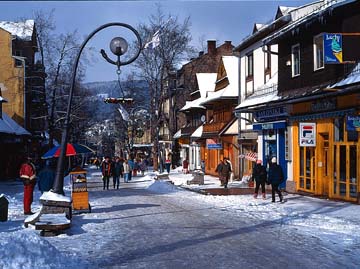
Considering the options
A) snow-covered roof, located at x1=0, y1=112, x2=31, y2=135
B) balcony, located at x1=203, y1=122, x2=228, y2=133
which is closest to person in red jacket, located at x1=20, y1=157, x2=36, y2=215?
snow-covered roof, located at x1=0, y1=112, x2=31, y2=135

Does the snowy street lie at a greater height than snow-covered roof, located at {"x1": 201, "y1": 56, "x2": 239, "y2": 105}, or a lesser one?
lesser

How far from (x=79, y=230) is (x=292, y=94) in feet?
42.1

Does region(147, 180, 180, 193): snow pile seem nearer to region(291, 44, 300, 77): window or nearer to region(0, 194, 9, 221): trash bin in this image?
region(291, 44, 300, 77): window

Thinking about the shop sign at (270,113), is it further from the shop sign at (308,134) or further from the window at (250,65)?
the window at (250,65)

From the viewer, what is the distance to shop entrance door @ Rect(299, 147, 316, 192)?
23391 mm

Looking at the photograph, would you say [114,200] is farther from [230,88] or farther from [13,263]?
[230,88]

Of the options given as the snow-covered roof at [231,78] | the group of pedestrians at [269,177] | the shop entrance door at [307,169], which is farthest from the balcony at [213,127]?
the group of pedestrians at [269,177]

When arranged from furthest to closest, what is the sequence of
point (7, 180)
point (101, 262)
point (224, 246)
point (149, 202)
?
→ point (7, 180), point (149, 202), point (224, 246), point (101, 262)

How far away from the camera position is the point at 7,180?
139ft

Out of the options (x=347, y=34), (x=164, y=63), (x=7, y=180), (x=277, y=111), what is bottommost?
(x=7, y=180)

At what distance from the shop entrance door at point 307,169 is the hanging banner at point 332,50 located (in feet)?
17.9

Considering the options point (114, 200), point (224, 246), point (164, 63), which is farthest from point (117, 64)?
point (164, 63)

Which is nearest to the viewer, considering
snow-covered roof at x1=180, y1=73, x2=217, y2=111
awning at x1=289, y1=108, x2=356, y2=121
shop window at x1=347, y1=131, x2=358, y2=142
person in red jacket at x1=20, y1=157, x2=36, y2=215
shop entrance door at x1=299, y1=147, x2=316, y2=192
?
person in red jacket at x1=20, y1=157, x2=36, y2=215

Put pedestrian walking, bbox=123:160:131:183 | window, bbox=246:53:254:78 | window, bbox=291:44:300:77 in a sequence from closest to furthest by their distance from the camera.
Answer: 1. window, bbox=291:44:300:77
2. window, bbox=246:53:254:78
3. pedestrian walking, bbox=123:160:131:183
